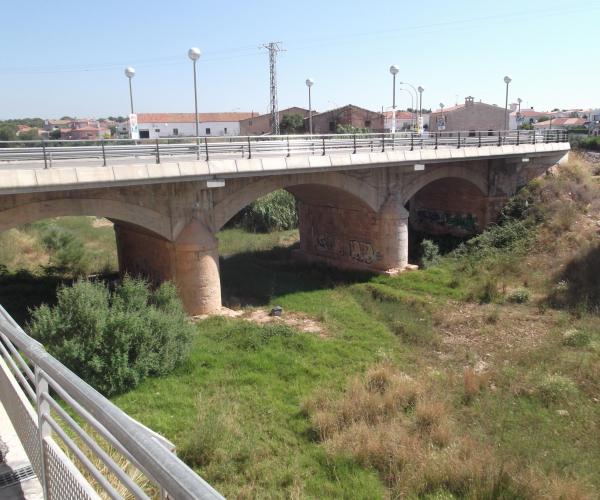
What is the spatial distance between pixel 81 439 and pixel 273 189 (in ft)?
55.0

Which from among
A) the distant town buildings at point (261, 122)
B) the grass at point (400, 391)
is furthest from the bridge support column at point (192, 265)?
the distant town buildings at point (261, 122)

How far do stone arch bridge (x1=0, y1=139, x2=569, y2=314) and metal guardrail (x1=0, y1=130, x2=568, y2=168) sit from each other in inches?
14.5

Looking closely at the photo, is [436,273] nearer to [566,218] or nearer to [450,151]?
[450,151]

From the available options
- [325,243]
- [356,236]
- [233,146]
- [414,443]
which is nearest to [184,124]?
[325,243]

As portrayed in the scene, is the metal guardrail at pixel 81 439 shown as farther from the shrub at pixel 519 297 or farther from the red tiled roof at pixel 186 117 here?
the red tiled roof at pixel 186 117

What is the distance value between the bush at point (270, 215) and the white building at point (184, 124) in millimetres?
33676

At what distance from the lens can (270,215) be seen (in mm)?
35031

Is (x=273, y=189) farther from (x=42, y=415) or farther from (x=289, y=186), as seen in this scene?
(x=42, y=415)

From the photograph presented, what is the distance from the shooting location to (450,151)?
24547mm

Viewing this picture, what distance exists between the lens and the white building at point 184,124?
221 feet

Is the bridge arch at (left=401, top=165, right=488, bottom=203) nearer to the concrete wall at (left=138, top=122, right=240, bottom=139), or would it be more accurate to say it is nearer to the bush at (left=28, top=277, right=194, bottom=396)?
the bush at (left=28, top=277, right=194, bottom=396)

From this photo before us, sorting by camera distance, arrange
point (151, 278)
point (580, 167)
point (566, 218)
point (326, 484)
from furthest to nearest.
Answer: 1. point (580, 167)
2. point (566, 218)
3. point (151, 278)
4. point (326, 484)

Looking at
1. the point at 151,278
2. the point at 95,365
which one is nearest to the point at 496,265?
the point at 151,278

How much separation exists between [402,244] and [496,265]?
4.20 m
